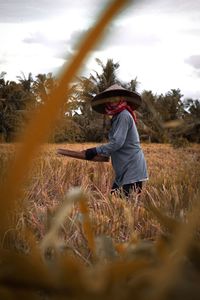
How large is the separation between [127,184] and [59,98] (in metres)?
4.77

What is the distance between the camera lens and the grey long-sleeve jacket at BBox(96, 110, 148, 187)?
4754mm

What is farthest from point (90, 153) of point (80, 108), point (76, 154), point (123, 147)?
point (80, 108)

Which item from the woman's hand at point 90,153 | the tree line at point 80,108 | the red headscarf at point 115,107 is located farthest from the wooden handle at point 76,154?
the tree line at point 80,108

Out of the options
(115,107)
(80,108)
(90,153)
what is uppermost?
(115,107)

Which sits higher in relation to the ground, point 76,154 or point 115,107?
point 115,107

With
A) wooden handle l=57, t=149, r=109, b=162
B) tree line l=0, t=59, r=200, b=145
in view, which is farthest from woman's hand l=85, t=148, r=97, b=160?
tree line l=0, t=59, r=200, b=145

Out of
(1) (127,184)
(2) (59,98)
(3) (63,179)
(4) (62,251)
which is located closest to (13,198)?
(2) (59,98)

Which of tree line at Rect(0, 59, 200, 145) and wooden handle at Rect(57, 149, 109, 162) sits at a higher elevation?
tree line at Rect(0, 59, 200, 145)

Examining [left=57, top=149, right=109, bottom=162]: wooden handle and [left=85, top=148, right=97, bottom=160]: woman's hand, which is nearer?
[left=57, top=149, right=109, bottom=162]: wooden handle

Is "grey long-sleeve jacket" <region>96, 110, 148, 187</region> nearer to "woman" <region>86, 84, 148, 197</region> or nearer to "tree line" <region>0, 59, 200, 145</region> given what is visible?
"woman" <region>86, 84, 148, 197</region>

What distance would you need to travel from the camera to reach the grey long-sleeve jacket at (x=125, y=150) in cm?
475

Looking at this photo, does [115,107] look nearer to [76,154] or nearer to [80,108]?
[76,154]

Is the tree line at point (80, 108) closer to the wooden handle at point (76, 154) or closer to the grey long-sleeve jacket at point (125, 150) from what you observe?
the wooden handle at point (76, 154)

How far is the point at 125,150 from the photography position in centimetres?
503
